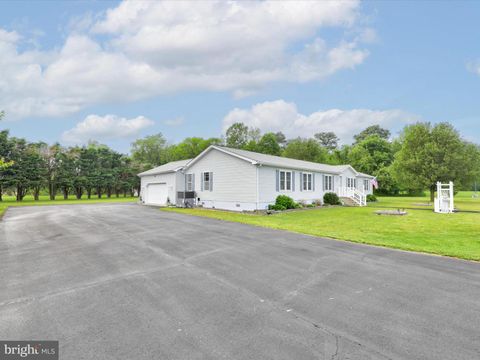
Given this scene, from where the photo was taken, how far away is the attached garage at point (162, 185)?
24188 mm

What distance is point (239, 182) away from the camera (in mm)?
18984

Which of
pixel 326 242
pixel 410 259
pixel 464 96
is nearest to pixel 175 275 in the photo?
pixel 326 242

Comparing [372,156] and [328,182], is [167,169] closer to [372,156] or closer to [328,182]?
[328,182]

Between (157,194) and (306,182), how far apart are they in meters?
15.4

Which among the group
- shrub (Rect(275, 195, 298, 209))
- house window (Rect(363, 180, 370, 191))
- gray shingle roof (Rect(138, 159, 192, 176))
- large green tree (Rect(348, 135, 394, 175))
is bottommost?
shrub (Rect(275, 195, 298, 209))

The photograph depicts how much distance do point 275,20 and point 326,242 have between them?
1390 centimetres

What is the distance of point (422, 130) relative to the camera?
24422mm

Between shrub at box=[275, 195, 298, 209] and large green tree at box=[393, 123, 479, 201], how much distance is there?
13849 mm

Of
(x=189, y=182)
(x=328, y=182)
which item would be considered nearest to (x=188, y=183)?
(x=189, y=182)

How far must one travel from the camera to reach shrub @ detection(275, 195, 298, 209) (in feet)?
62.0

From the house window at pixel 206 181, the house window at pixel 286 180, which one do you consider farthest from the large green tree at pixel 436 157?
the house window at pixel 206 181

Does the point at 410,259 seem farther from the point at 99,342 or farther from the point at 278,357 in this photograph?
the point at 99,342

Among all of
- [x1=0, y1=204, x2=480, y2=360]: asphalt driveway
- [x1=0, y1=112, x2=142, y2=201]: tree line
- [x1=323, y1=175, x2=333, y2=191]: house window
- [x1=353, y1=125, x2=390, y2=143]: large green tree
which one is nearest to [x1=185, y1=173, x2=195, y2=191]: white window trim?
[x1=323, y1=175, x2=333, y2=191]: house window

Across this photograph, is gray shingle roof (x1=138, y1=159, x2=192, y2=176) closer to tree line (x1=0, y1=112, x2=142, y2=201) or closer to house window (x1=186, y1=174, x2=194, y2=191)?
house window (x1=186, y1=174, x2=194, y2=191)
